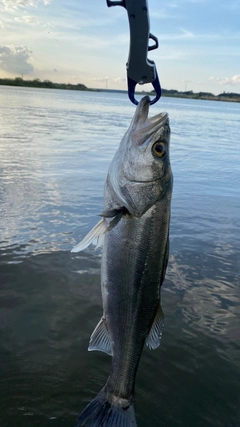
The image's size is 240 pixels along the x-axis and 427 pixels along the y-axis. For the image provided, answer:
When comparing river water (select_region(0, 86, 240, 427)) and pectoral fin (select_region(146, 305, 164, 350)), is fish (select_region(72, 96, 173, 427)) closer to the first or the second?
pectoral fin (select_region(146, 305, 164, 350))

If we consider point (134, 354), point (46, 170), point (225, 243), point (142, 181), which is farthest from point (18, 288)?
point (46, 170)

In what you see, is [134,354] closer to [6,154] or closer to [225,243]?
[225,243]

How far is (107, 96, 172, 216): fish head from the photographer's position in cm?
273

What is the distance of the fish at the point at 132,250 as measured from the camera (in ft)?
8.90

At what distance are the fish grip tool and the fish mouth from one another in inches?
11.3

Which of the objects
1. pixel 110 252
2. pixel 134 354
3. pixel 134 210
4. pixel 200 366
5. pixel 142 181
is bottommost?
pixel 200 366

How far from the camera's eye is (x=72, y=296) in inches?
211

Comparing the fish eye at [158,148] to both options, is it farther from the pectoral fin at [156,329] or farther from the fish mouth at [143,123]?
the pectoral fin at [156,329]

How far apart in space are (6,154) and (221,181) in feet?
23.2

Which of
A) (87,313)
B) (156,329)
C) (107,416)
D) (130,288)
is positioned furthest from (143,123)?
(87,313)

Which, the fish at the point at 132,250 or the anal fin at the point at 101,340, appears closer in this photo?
the fish at the point at 132,250

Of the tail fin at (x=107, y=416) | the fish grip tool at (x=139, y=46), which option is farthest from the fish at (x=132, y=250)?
the fish grip tool at (x=139, y=46)

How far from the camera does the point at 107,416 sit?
279 cm

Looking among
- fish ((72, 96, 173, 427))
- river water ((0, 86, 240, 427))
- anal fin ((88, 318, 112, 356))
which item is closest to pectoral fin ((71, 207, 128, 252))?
fish ((72, 96, 173, 427))
